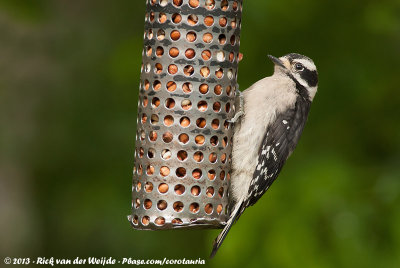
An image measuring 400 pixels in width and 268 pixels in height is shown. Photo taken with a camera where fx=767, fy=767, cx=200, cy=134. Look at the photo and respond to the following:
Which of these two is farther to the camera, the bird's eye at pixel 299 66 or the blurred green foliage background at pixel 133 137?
the blurred green foliage background at pixel 133 137

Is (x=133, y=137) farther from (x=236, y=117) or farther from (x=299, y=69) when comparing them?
(x=236, y=117)

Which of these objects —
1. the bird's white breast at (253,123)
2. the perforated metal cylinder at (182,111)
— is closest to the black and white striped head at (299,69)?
the bird's white breast at (253,123)

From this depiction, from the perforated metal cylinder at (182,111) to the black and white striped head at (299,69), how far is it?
45.0 inches

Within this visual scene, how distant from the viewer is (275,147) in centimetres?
593

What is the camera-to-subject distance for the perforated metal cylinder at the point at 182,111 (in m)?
5.01

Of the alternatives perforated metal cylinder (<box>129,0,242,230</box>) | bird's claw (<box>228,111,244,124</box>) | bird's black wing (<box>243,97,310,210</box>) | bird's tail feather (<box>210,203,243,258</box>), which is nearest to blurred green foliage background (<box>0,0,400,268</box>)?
bird's black wing (<box>243,97,310,210</box>)

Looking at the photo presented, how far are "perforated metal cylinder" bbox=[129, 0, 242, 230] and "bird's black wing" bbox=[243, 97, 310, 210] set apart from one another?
2.36 ft

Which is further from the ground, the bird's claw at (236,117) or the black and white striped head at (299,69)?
the black and white striped head at (299,69)

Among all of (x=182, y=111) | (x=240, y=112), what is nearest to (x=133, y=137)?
(x=240, y=112)

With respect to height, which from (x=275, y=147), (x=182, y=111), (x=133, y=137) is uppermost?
(x=182, y=111)

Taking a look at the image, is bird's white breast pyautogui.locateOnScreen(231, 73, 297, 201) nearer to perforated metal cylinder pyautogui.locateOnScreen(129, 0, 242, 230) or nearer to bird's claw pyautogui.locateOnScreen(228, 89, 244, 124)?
bird's claw pyautogui.locateOnScreen(228, 89, 244, 124)

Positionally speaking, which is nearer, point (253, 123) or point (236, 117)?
point (236, 117)

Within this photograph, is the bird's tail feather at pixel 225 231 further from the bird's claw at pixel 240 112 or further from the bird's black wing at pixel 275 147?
the bird's claw at pixel 240 112

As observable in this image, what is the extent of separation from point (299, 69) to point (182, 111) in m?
1.52
